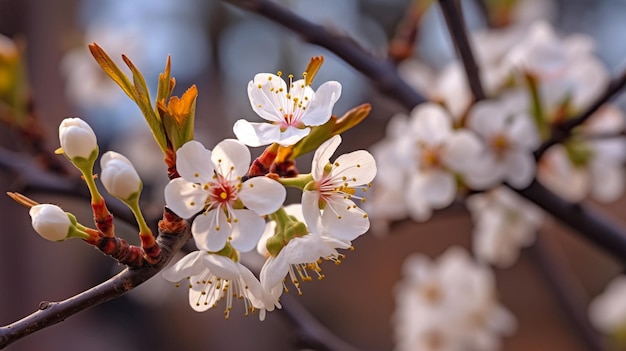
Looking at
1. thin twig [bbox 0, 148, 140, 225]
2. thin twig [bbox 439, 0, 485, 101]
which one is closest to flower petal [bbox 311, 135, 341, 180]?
thin twig [bbox 439, 0, 485, 101]

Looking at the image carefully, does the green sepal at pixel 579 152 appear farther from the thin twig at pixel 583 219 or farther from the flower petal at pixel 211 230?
the flower petal at pixel 211 230

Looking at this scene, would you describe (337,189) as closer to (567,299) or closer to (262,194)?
(262,194)

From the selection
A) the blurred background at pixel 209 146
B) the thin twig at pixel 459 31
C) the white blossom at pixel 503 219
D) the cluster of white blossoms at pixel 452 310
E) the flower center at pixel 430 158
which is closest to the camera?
the thin twig at pixel 459 31

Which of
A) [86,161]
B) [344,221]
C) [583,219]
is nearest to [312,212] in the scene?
[344,221]

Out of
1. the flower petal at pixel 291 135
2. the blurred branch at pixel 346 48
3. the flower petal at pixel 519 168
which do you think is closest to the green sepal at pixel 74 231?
the flower petal at pixel 291 135

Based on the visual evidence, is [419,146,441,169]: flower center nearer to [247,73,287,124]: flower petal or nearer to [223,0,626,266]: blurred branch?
[223,0,626,266]: blurred branch

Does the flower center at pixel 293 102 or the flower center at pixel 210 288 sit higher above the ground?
the flower center at pixel 293 102

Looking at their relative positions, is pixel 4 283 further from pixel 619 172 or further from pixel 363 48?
pixel 619 172
